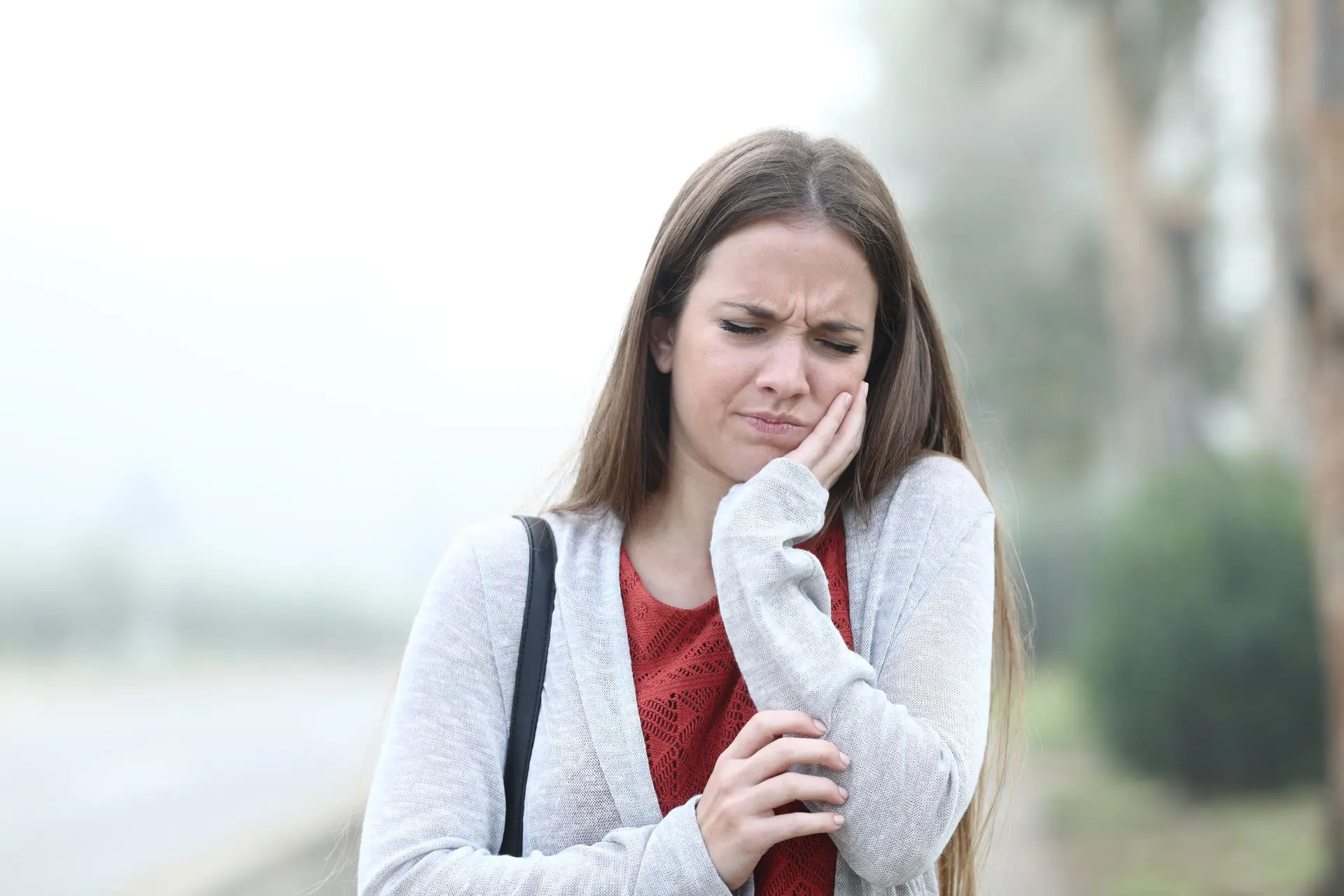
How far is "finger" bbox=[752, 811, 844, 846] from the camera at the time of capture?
154 cm

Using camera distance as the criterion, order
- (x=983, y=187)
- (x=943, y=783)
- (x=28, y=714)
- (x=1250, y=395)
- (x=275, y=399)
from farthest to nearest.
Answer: (x=983, y=187) < (x=1250, y=395) < (x=275, y=399) < (x=28, y=714) < (x=943, y=783)

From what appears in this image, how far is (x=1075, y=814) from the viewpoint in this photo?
866cm

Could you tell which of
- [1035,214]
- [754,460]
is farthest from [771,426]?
[1035,214]

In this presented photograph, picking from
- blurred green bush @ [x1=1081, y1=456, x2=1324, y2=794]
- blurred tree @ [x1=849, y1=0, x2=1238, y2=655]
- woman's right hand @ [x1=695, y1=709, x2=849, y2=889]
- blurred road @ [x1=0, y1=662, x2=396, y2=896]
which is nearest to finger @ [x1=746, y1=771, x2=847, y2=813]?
woman's right hand @ [x1=695, y1=709, x2=849, y2=889]

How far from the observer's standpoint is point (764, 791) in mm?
1546

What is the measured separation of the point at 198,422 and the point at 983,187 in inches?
392

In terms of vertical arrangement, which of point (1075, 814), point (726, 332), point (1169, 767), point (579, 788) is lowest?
point (1075, 814)

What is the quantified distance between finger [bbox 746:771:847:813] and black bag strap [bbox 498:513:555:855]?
1.18ft

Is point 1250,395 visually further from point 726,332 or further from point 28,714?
point 726,332

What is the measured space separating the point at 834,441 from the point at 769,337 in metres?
0.17

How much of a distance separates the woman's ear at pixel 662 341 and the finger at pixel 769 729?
61cm

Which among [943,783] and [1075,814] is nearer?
[943,783]

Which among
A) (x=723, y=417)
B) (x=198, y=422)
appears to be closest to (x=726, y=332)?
(x=723, y=417)

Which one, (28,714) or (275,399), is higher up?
(275,399)
